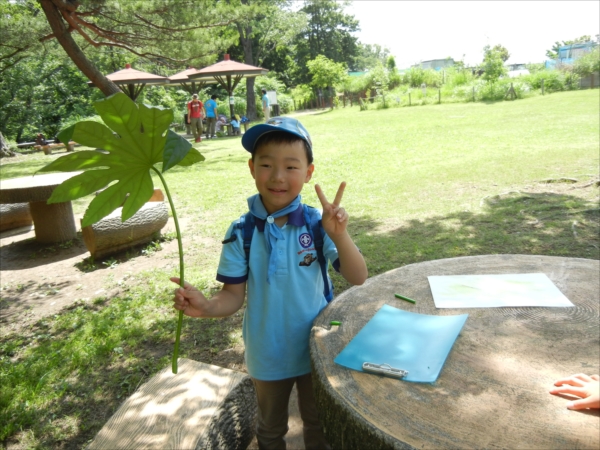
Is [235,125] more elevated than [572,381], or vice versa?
[235,125]

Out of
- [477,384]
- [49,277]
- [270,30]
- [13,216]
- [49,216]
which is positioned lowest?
[49,277]

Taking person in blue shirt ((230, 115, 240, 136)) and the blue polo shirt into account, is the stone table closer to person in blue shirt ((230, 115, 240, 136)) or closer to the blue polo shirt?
the blue polo shirt

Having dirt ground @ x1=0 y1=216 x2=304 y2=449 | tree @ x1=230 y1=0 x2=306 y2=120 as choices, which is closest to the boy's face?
dirt ground @ x1=0 y1=216 x2=304 y2=449

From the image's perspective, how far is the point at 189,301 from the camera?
1.61 metres

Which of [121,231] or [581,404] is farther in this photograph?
[121,231]

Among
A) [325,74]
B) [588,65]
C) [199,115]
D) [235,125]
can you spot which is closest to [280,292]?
[199,115]

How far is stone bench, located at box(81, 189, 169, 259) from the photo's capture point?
494cm

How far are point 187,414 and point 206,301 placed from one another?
→ 657 millimetres

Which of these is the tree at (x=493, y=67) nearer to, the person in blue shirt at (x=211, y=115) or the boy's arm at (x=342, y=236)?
the person in blue shirt at (x=211, y=115)

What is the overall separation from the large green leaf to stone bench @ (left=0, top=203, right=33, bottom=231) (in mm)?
6554

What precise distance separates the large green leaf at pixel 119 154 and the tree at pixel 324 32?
4773 cm

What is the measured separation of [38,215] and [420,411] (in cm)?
585

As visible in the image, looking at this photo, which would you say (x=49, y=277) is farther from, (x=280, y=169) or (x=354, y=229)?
(x=280, y=169)

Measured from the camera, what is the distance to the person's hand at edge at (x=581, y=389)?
1.20m
